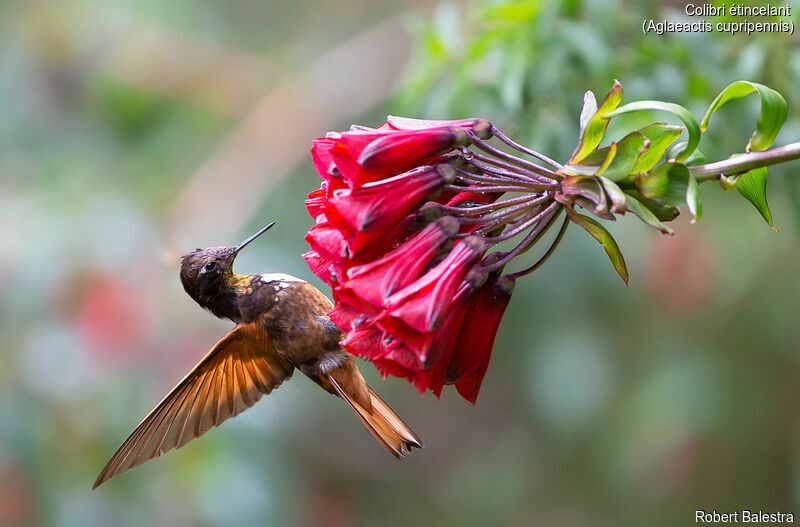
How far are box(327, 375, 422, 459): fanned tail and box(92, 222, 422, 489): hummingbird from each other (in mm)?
140

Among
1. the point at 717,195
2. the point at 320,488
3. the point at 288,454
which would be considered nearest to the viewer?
the point at 717,195

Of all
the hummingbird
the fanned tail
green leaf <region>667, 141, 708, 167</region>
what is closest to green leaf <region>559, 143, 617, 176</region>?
green leaf <region>667, 141, 708, 167</region>

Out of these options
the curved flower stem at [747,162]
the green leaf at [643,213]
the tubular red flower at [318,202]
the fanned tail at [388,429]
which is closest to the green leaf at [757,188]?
the curved flower stem at [747,162]

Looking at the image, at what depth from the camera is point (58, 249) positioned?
12.3 ft

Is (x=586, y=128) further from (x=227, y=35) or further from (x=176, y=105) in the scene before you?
(x=227, y=35)

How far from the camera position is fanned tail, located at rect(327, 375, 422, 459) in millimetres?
1803

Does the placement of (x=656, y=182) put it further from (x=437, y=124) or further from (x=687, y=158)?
(x=437, y=124)

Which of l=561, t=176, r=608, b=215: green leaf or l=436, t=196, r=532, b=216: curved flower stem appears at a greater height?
l=436, t=196, r=532, b=216: curved flower stem

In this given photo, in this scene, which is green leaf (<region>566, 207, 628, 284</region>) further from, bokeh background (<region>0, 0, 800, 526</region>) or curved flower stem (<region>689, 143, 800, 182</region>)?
bokeh background (<region>0, 0, 800, 526</region>)

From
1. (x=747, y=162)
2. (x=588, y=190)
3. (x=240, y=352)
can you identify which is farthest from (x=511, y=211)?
(x=240, y=352)

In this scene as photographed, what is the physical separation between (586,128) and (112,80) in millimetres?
3948

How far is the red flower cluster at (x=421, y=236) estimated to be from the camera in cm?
132

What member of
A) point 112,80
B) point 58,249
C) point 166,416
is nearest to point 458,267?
point 166,416

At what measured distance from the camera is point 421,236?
1.38m
